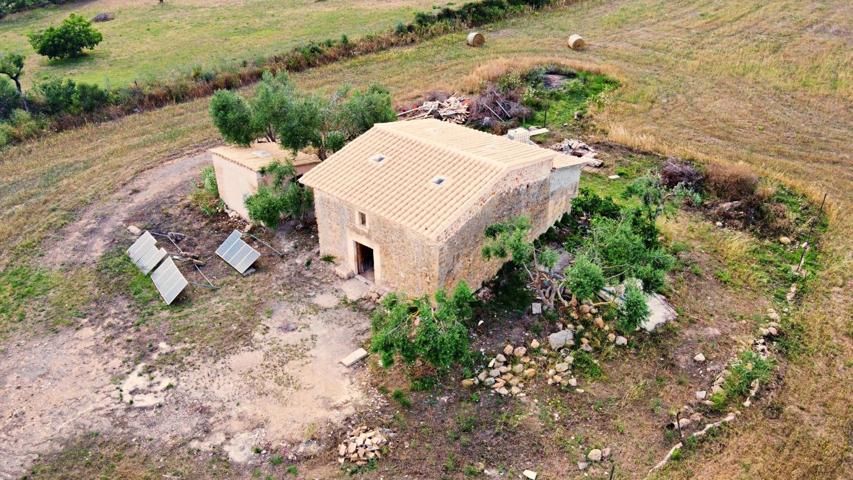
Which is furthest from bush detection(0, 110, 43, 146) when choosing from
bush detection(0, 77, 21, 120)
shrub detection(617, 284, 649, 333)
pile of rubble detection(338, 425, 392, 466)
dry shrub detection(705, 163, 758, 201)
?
dry shrub detection(705, 163, 758, 201)

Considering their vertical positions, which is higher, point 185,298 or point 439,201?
point 439,201

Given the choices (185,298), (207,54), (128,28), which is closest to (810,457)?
(185,298)

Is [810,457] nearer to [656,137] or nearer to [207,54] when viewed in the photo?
[656,137]

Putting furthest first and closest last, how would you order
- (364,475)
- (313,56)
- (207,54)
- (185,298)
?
(207,54), (313,56), (185,298), (364,475)

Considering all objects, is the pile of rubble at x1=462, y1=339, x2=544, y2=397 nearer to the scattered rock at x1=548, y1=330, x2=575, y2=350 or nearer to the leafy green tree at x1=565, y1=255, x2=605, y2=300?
the scattered rock at x1=548, y1=330, x2=575, y2=350

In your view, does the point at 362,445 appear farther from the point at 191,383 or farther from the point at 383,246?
the point at 383,246

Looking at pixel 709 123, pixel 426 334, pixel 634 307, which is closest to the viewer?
pixel 426 334

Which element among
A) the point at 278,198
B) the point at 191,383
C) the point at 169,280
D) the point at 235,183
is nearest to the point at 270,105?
the point at 235,183
